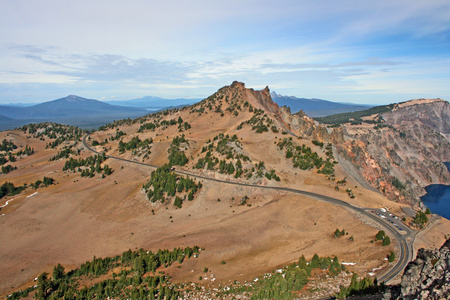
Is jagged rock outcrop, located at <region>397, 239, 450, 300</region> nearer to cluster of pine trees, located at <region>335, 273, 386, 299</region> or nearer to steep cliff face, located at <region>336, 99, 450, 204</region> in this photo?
cluster of pine trees, located at <region>335, 273, 386, 299</region>

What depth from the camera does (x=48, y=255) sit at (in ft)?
164

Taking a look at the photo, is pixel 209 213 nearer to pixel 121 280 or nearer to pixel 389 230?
pixel 121 280

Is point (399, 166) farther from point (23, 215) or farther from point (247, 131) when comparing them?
point (23, 215)

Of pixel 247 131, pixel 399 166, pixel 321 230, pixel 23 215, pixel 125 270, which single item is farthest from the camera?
pixel 399 166

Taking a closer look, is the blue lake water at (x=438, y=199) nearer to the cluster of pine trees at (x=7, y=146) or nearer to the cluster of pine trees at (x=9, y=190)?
the cluster of pine trees at (x=9, y=190)

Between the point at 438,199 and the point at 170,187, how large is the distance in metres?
139

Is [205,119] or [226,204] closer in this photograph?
[226,204]

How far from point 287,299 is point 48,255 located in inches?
1798

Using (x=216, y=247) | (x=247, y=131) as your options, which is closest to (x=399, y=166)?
(x=247, y=131)

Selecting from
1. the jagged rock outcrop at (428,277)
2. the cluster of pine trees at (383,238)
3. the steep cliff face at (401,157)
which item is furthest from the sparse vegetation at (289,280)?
the steep cliff face at (401,157)

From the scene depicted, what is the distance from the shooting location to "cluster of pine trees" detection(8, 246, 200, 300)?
3256 centimetres

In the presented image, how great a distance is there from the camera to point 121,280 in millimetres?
35875

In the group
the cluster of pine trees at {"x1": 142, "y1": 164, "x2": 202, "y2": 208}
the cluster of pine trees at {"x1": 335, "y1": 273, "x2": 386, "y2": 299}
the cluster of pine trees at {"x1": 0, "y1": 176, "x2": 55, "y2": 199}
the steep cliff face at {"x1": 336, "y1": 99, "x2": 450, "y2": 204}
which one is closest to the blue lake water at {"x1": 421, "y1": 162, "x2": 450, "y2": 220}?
the steep cliff face at {"x1": 336, "y1": 99, "x2": 450, "y2": 204}

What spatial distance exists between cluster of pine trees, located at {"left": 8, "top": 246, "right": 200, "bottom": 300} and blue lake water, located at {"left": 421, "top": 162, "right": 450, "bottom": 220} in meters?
122
